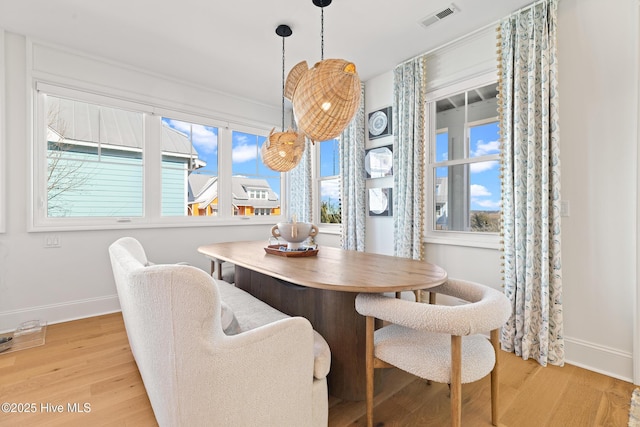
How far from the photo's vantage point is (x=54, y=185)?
9.37ft

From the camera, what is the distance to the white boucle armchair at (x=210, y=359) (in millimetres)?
952

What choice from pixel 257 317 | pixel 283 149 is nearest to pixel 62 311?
pixel 257 317

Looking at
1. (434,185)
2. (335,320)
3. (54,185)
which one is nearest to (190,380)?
(335,320)

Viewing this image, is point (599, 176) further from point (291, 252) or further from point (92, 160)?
point (92, 160)

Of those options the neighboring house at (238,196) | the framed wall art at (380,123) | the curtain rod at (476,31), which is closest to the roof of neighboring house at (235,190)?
the neighboring house at (238,196)

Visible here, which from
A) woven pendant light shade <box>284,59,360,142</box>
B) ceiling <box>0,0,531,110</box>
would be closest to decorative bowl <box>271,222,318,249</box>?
woven pendant light shade <box>284,59,360,142</box>

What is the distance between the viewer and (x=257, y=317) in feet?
5.22

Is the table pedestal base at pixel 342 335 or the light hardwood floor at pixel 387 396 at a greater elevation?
the table pedestal base at pixel 342 335

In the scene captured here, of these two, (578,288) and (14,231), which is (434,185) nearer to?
(578,288)

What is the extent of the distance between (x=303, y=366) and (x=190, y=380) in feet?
1.37

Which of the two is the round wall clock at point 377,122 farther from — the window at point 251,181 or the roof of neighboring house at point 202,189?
the roof of neighboring house at point 202,189

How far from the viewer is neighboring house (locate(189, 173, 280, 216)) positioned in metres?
3.76

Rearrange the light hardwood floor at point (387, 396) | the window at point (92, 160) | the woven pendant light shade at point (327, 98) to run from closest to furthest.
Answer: the light hardwood floor at point (387, 396) → the woven pendant light shade at point (327, 98) → the window at point (92, 160)

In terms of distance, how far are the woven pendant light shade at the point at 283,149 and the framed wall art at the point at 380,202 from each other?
1.26 metres
